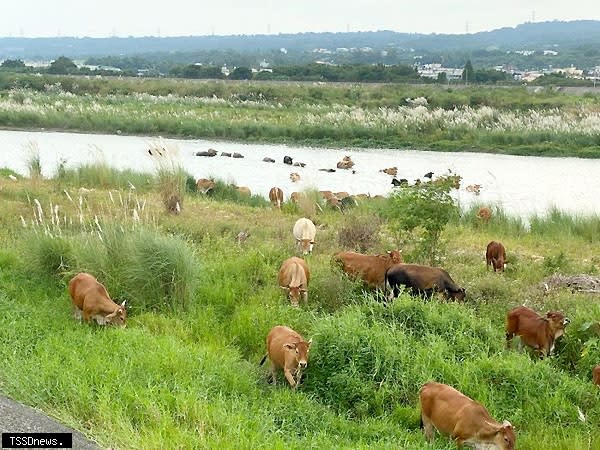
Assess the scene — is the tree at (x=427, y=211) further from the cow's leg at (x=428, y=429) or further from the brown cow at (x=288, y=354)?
the cow's leg at (x=428, y=429)

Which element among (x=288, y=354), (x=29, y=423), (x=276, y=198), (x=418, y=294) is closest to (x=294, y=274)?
(x=418, y=294)

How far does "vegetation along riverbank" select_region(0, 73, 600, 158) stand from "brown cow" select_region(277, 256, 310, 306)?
24.8m

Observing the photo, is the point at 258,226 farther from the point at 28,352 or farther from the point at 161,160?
the point at 28,352

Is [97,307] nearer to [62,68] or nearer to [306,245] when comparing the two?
[306,245]

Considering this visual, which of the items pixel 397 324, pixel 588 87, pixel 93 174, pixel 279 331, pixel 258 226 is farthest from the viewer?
pixel 588 87

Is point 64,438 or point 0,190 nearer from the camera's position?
point 64,438

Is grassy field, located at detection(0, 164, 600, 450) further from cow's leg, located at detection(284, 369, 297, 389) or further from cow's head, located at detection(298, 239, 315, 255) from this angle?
cow's head, located at detection(298, 239, 315, 255)

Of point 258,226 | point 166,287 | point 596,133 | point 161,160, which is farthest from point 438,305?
point 596,133

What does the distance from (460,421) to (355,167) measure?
70.5ft

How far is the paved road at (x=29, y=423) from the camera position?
531 centimetres

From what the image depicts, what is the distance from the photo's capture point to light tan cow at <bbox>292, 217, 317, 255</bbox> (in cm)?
1177

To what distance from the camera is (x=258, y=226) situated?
544 inches

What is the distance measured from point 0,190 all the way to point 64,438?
11.7 meters

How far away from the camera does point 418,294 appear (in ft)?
30.6
